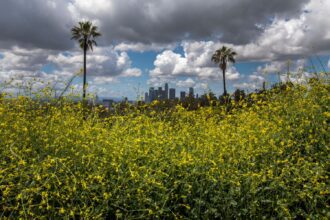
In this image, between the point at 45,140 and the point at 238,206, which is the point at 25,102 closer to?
the point at 45,140

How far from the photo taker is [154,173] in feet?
13.4

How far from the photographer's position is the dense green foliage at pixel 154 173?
3.60m

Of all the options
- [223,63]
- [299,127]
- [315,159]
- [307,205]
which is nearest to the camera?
[307,205]

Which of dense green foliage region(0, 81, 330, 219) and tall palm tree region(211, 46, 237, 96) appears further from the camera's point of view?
tall palm tree region(211, 46, 237, 96)

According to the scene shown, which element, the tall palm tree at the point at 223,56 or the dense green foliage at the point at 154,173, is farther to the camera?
the tall palm tree at the point at 223,56

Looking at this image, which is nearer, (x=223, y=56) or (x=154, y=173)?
(x=154, y=173)

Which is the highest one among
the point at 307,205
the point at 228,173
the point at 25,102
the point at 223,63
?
the point at 223,63

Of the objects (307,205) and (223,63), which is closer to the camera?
(307,205)

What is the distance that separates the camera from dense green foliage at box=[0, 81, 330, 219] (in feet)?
11.8

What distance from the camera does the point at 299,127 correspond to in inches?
209

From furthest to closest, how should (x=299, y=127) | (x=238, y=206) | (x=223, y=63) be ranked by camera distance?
(x=223, y=63)
(x=299, y=127)
(x=238, y=206)

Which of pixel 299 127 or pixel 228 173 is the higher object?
pixel 299 127

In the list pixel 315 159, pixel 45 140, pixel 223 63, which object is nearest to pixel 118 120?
pixel 45 140

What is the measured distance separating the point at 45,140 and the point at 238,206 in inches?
88.8
